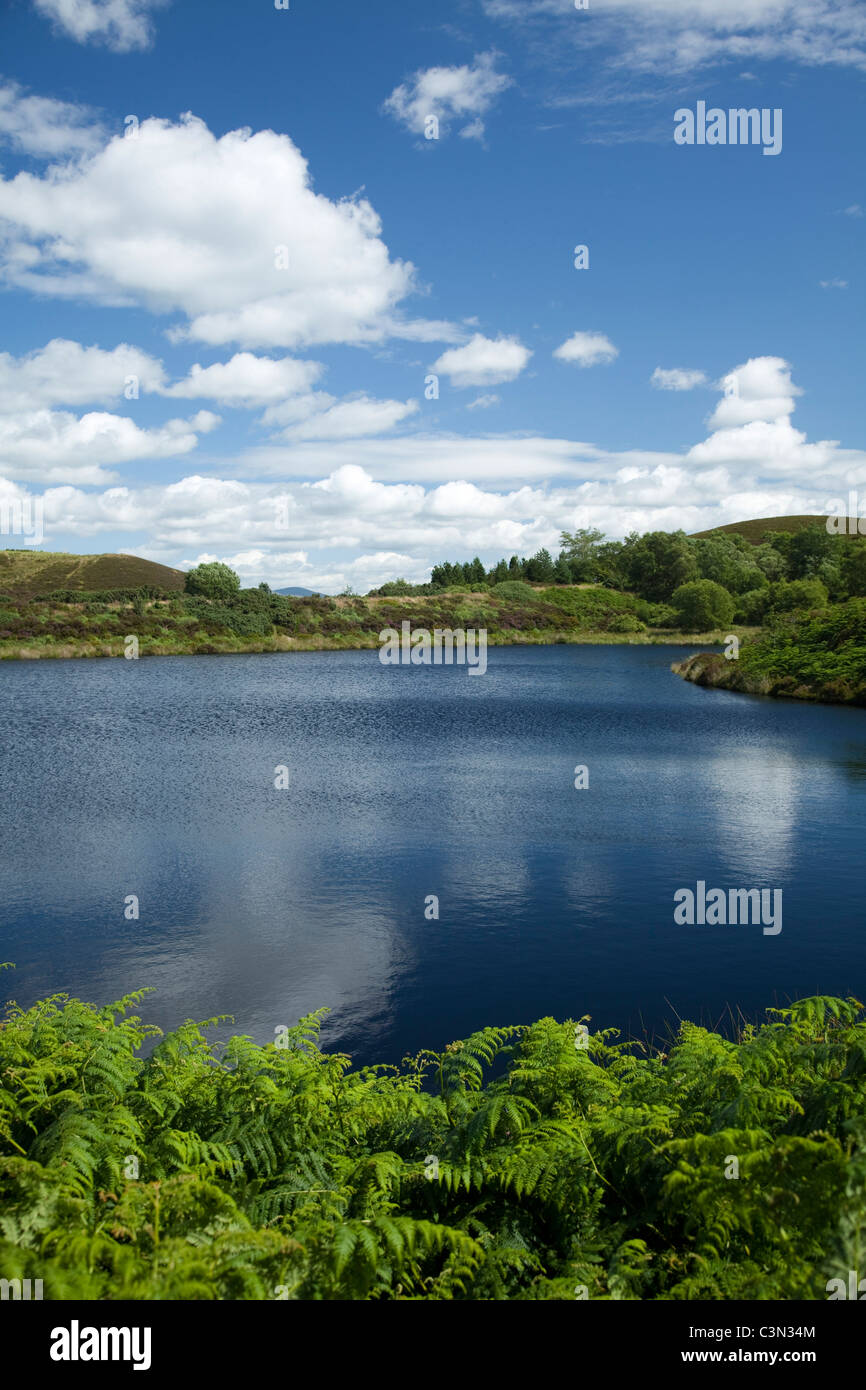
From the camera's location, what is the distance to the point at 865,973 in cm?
1318

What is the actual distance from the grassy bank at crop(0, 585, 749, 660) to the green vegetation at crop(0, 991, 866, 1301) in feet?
260

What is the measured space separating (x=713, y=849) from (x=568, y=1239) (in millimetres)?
15635

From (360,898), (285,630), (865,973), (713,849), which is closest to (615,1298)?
(865,973)

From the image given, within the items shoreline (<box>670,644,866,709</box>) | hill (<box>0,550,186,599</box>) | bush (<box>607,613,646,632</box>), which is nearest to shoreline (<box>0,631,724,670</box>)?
bush (<box>607,613,646,632</box>)

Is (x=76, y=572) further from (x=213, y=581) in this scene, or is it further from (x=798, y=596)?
(x=798, y=596)

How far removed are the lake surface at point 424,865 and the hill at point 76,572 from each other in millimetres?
114691

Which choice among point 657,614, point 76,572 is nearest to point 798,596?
point 657,614

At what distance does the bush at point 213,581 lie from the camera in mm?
109000

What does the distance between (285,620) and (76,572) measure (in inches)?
3053

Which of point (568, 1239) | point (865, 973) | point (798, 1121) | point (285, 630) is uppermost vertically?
point (285, 630)

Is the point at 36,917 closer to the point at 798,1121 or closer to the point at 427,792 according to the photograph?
the point at 427,792

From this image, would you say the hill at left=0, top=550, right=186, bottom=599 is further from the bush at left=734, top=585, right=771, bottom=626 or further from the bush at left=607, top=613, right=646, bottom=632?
the bush at left=734, top=585, right=771, bottom=626

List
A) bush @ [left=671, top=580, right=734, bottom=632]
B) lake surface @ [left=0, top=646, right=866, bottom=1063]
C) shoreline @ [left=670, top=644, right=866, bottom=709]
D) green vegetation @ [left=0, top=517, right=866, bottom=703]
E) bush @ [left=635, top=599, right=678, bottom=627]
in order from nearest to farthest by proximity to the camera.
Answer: lake surface @ [left=0, top=646, right=866, bottom=1063], shoreline @ [left=670, top=644, right=866, bottom=709], green vegetation @ [left=0, top=517, right=866, bottom=703], bush @ [left=671, top=580, right=734, bottom=632], bush @ [left=635, top=599, right=678, bottom=627]

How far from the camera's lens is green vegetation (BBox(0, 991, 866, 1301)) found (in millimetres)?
4195
